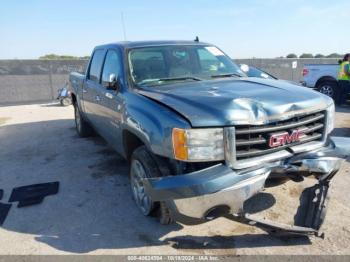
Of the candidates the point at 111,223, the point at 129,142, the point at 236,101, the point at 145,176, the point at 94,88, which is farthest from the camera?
the point at 94,88

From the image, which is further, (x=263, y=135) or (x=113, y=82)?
(x=113, y=82)

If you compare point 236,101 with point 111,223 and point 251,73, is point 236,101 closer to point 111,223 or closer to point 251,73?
point 111,223

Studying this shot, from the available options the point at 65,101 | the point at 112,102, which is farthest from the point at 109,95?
the point at 65,101

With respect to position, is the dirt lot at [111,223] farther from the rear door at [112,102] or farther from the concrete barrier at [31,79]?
the concrete barrier at [31,79]

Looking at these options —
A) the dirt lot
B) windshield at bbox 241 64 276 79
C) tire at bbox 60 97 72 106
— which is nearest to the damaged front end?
the dirt lot

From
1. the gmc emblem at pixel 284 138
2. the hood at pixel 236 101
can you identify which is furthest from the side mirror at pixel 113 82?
the gmc emblem at pixel 284 138

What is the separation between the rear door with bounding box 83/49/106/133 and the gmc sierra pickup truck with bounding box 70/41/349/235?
117 centimetres

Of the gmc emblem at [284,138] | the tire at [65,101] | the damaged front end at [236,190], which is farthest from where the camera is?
the tire at [65,101]

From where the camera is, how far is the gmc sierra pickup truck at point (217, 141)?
2764 millimetres

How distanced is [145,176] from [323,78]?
31.6 ft

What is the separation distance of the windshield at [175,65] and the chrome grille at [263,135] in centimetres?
135

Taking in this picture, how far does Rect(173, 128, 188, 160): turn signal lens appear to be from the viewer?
275 centimetres

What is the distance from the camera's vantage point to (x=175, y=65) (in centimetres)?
427

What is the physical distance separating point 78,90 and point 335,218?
5151 mm
